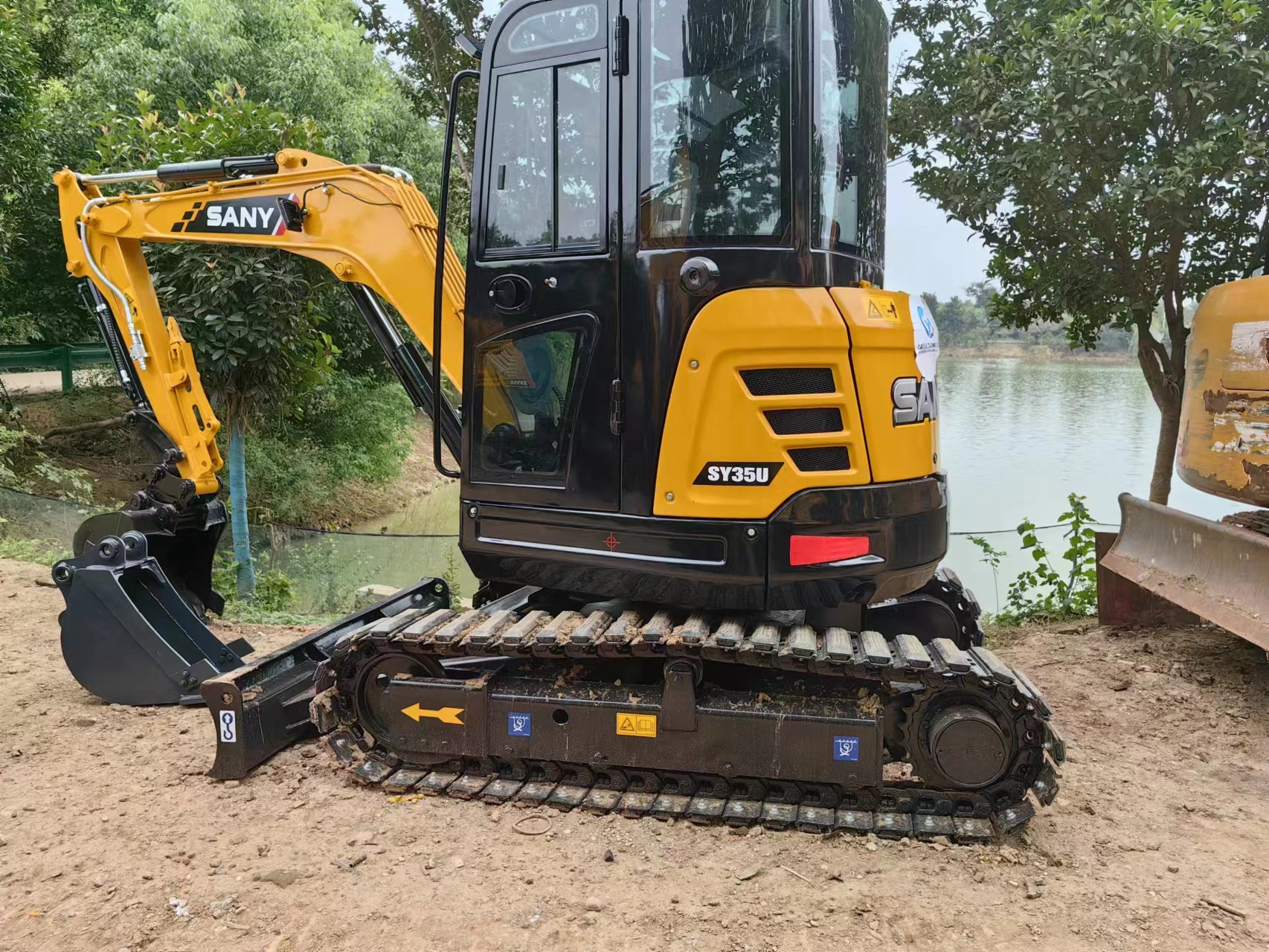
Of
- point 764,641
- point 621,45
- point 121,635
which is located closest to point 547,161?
point 621,45

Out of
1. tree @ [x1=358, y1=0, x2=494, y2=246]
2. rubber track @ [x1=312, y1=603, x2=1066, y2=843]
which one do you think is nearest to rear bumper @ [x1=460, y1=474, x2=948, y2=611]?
rubber track @ [x1=312, y1=603, x2=1066, y2=843]

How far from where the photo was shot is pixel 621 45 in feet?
10.2

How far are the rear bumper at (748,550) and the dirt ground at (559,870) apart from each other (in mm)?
831

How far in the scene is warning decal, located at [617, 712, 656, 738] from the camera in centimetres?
325

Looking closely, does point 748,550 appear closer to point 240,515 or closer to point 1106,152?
point 1106,152

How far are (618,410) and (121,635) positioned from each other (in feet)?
9.34

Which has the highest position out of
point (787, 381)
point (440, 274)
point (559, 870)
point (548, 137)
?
point (548, 137)

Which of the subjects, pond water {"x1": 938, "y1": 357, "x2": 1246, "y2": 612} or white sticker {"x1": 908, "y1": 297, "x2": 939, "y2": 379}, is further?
pond water {"x1": 938, "y1": 357, "x2": 1246, "y2": 612}

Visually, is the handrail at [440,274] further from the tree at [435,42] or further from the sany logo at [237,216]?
the tree at [435,42]

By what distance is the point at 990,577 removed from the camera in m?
8.36

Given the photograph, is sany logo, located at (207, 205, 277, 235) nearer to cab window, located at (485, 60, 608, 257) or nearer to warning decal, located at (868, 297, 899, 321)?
cab window, located at (485, 60, 608, 257)

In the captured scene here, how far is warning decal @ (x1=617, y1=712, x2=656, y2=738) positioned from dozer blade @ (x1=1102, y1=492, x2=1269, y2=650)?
295 centimetres

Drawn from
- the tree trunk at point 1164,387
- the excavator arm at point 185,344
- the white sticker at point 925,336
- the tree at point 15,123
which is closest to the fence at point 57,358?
the tree at point 15,123

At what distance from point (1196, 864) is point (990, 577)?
18.2ft
